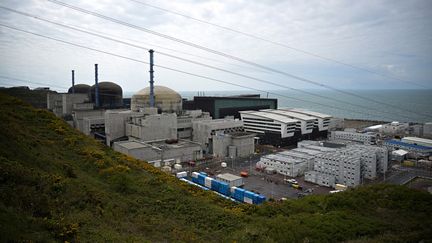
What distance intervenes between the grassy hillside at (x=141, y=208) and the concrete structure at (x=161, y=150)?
10.8 meters

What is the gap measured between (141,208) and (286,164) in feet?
49.9

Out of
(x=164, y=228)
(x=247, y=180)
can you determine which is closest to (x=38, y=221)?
(x=164, y=228)

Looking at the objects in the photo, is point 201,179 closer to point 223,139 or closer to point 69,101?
point 223,139

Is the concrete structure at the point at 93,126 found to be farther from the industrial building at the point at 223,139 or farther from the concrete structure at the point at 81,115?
the industrial building at the point at 223,139

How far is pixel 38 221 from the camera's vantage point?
15.7ft

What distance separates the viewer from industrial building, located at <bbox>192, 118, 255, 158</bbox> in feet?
85.1

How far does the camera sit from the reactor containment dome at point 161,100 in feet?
112

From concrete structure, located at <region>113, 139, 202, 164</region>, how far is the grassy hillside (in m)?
10.8

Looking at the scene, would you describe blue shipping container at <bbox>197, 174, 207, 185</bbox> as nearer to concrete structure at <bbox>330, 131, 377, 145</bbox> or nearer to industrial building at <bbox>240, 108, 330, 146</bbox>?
industrial building at <bbox>240, 108, 330, 146</bbox>

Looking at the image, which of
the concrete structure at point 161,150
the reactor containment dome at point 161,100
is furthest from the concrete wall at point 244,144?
the reactor containment dome at point 161,100

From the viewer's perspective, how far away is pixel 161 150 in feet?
73.3

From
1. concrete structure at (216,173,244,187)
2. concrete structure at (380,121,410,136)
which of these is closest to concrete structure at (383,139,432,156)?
concrete structure at (380,121,410,136)

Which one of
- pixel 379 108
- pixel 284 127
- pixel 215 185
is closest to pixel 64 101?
pixel 284 127

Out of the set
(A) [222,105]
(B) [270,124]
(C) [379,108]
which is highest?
(A) [222,105]
